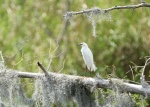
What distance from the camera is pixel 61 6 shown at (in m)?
7.54

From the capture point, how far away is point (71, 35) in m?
7.37

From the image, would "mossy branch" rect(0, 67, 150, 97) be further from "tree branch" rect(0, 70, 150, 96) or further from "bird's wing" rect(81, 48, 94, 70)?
"bird's wing" rect(81, 48, 94, 70)

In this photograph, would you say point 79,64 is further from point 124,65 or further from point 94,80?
point 94,80

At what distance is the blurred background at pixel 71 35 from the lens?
687 cm

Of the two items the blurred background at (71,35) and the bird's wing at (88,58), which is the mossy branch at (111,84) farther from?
the blurred background at (71,35)

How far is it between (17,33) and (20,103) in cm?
336

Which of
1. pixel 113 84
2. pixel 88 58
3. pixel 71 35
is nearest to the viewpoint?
pixel 113 84

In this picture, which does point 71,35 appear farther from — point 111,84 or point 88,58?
point 111,84

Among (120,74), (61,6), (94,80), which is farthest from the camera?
(61,6)

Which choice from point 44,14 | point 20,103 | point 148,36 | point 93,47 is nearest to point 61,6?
point 44,14

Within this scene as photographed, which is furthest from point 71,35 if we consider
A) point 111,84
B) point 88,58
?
point 111,84

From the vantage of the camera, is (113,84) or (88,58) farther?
(88,58)

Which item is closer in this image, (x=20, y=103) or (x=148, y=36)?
(x=20, y=103)

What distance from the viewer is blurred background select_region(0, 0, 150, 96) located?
22.5ft
